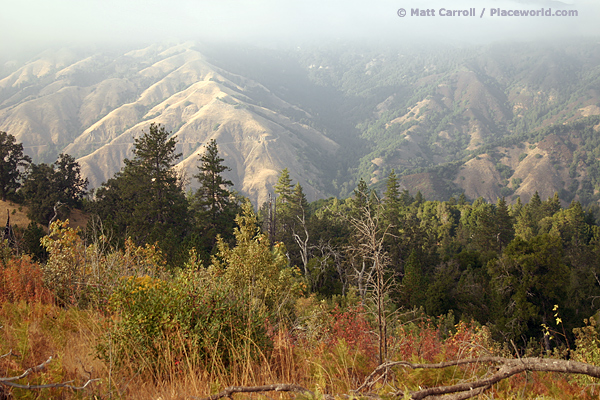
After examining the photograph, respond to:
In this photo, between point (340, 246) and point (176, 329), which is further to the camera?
point (340, 246)

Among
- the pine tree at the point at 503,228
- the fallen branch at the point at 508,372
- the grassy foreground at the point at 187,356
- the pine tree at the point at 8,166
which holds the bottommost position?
the pine tree at the point at 503,228

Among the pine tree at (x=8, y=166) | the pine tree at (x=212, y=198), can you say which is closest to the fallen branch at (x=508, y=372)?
the pine tree at (x=212, y=198)

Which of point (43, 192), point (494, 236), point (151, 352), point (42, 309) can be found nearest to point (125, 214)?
point (43, 192)

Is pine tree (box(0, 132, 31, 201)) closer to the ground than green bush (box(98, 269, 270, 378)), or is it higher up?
higher up

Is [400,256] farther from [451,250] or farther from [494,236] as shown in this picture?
[451,250]

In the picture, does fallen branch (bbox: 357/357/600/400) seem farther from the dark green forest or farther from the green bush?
the dark green forest

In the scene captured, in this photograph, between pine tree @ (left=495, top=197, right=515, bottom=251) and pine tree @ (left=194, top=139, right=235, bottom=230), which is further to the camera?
pine tree @ (left=495, top=197, right=515, bottom=251)

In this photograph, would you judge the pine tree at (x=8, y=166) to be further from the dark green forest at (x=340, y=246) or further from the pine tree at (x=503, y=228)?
the pine tree at (x=503, y=228)

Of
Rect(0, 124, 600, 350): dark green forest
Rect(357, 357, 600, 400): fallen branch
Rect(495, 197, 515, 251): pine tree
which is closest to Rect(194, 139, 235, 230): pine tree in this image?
Rect(0, 124, 600, 350): dark green forest

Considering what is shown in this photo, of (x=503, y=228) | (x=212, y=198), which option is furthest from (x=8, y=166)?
(x=503, y=228)

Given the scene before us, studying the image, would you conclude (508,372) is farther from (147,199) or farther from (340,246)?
(147,199)

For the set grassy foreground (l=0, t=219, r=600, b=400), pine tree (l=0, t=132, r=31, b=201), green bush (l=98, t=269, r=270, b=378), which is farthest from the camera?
pine tree (l=0, t=132, r=31, b=201)

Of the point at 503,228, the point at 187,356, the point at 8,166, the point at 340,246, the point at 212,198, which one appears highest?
the point at 8,166

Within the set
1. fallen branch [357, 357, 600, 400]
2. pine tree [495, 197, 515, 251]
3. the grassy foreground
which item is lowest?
pine tree [495, 197, 515, 251]
